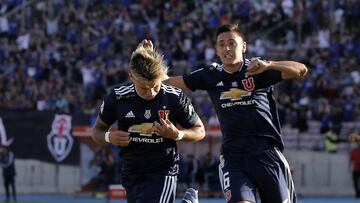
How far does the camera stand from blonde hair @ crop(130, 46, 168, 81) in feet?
29.3

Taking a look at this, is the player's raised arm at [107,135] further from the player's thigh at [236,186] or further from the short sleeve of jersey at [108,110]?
the player's thigh at [236,186]

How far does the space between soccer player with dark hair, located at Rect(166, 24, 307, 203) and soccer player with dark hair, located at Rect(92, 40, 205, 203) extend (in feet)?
1.76

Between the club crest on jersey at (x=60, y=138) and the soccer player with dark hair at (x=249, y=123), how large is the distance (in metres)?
20.6

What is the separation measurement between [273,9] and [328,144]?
282 inches

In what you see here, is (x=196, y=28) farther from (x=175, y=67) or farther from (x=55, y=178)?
(x=55, y=178)

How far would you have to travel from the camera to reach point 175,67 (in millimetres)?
33281

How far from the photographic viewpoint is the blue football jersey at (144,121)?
9.27m

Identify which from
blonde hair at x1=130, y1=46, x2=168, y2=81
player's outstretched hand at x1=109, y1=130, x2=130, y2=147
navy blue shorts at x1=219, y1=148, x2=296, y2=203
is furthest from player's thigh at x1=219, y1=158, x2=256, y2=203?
blonde hair at x1=130, y1=46, x2=168, y2=81

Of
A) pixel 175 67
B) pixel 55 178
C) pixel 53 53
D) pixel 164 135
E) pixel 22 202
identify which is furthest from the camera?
pixel 53 53

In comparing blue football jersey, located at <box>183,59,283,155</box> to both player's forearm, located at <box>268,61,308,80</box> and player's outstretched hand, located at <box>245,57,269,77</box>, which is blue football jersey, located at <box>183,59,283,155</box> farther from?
player's outstretched hand, located at <box>245,57,269,77</box>

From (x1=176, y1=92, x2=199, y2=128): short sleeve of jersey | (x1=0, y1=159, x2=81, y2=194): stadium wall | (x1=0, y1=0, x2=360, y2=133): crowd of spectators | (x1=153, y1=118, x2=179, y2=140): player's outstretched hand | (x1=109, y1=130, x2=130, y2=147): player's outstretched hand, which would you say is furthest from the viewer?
(x1=0, y1=0, x2=360, y2=133): crowd of spectators

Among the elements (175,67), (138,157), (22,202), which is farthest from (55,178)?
(138,157)

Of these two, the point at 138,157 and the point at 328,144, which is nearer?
the point at 138,157

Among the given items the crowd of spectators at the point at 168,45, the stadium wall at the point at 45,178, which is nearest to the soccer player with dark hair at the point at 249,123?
the crowd of spectators at the point at 168,45
